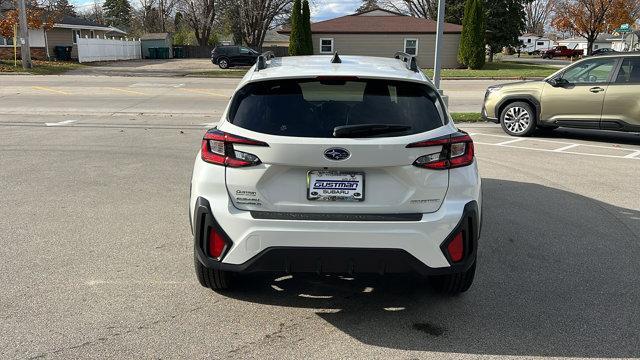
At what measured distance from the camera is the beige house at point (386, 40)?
4131 centimetres

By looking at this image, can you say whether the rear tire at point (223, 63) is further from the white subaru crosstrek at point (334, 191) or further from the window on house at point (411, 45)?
the white subaru crosstrek at point (334, 191)

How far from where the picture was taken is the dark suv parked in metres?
39.2

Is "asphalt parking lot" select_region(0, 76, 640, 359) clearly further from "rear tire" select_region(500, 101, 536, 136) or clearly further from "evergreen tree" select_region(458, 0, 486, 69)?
"evergreen tree" select_region(458, 0, 486, 69)

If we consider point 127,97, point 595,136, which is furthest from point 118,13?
point 595,136

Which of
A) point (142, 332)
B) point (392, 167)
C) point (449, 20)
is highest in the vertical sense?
point (449, 20)

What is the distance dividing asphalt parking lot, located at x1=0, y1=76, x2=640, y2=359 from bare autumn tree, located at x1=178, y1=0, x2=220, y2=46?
168ft

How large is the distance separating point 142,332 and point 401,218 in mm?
1782

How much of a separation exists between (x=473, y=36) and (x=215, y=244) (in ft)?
120

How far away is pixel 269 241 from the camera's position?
11.1 feet

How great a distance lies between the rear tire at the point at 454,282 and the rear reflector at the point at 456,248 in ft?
1.21

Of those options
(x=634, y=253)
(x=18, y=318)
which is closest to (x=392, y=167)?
(x=18, y=318)

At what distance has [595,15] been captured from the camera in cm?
5906

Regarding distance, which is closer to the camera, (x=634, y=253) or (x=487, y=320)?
(x=487, y=320)

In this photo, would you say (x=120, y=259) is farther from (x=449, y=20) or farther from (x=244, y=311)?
(x=449, y=20)
